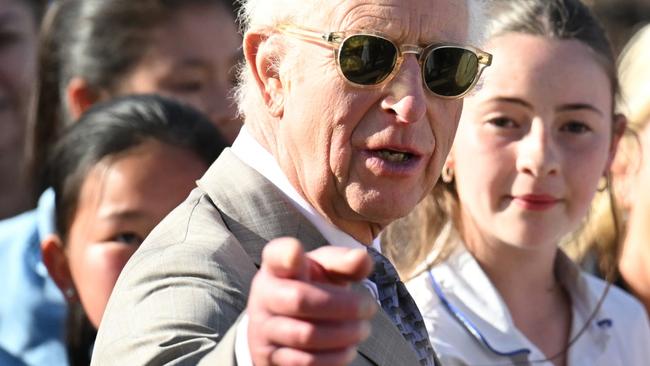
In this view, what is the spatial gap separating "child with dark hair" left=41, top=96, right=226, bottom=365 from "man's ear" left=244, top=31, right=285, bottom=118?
0.93 m

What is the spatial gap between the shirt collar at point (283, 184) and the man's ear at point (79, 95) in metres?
2.04

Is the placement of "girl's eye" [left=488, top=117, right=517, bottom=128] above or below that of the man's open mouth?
below

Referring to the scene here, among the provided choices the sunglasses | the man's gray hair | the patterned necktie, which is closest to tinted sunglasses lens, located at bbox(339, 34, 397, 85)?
the sunglasses

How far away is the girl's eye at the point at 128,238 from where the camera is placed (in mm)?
3352

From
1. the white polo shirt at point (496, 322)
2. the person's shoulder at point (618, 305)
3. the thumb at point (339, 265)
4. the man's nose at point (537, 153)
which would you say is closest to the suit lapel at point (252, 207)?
the thumb at point (339, 265)

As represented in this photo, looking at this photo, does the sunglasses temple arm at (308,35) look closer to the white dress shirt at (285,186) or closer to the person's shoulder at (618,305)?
the white dress shirt at (285,186)

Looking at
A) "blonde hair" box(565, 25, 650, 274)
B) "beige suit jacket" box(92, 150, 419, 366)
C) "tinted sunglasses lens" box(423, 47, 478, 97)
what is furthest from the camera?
"blonde hair" box(565, 25, 650, 274)

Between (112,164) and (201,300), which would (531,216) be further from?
(201,300)

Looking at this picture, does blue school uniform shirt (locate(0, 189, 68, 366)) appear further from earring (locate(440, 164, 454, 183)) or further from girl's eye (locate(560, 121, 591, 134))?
girl's eye (locate(560, 121, 591, 134))

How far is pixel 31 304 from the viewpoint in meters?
3.63

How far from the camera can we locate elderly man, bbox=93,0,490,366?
2.18 meters

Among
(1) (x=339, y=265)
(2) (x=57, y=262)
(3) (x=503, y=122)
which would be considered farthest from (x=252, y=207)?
(2) (x=57, y=262)

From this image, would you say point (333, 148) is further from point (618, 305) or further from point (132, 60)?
point (132, 60)

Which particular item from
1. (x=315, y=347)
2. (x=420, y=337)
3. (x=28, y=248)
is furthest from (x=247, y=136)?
(x=28, y=248)
